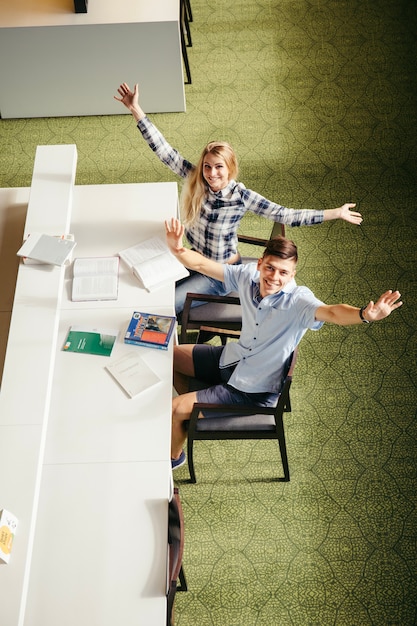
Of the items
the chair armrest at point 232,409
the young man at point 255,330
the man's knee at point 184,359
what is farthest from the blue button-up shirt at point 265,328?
the man's knee at point 184,359

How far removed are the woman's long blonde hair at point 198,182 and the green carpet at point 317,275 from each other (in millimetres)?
1062

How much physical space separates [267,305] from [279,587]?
4.44ft

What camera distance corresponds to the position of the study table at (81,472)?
268 cm

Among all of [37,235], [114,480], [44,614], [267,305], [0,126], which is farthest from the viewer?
[0,126]

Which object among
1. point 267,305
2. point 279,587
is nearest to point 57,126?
point 267,305

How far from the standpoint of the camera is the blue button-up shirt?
322cm

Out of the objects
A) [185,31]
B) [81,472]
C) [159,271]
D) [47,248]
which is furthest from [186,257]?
[185,31]

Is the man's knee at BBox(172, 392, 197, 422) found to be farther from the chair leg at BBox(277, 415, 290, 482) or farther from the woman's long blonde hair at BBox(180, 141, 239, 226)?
the woman's long blonde hair at BBox(180, 141, 239, 226)

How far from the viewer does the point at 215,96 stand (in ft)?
18.6

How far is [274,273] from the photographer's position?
319 centimetres

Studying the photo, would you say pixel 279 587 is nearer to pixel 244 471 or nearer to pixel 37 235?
pixel 244 471

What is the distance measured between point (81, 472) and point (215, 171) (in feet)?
5.42

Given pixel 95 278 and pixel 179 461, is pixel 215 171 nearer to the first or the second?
pixel 95 278

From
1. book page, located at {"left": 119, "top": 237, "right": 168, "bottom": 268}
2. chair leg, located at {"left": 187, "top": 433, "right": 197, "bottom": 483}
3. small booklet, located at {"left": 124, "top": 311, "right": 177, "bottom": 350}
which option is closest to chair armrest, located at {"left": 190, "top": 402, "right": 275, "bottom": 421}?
chair leg, located at {"left": 187, "top": 433, "right": 197, "bottom": 483}
